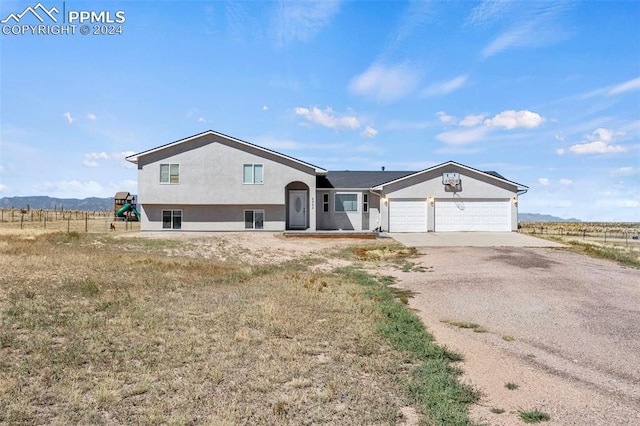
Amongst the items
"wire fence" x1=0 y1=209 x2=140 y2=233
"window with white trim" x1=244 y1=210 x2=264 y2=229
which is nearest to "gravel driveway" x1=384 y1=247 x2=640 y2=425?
"window with white trim" x1=244 y1=210 x2=264 y2=229

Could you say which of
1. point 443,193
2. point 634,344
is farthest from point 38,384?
point 443,193

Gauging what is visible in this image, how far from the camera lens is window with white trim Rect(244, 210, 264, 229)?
26.4 meters

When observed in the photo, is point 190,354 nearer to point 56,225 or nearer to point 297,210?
point 297,210

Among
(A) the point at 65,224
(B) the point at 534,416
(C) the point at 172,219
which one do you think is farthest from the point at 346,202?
(A) the point at 65,224

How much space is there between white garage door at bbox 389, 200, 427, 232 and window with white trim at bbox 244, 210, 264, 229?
886 centimetres

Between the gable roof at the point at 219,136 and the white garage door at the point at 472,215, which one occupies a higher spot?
the gable roof at the point at 219,136

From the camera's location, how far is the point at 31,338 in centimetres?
639

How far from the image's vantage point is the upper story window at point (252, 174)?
84.6 feet

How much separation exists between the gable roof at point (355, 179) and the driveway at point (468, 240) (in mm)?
4879

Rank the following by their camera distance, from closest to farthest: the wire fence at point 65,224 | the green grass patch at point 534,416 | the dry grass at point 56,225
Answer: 1. the green grass patch at point 534,416
2. the dry grass at point 56,225
3. the wire fence at point 65,224

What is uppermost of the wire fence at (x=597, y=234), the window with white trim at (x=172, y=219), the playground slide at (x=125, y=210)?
the playground slide at (x=125, y=210)

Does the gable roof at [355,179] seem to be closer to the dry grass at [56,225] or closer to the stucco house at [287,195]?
the stucco house at [287,195]

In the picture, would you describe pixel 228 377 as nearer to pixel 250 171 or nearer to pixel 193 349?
pixel 193 349

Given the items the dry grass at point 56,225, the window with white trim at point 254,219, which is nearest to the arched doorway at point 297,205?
the window with white trim at point 254,219
